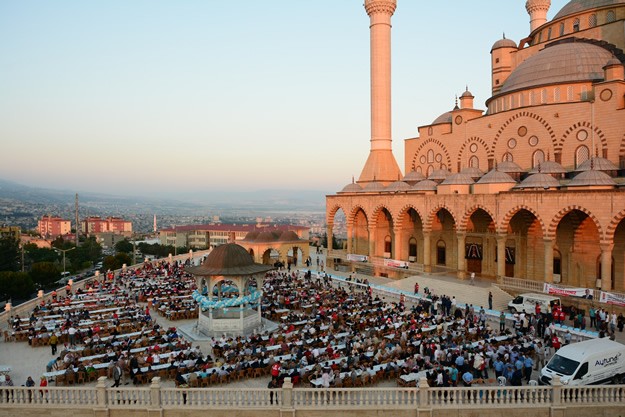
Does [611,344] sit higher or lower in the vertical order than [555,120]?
lower

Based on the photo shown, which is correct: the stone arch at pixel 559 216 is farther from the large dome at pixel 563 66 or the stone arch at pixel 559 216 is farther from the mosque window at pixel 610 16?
the mosque window at pixel 610 16

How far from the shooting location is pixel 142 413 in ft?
36.7

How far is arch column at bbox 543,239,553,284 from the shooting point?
24672 millimetres

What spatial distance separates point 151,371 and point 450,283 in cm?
1902

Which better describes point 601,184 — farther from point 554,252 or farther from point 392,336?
point 392,336

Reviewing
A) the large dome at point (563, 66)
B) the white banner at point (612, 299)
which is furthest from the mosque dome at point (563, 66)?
the white banner at point (612, 299)

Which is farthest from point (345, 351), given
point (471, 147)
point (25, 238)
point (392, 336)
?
point (25, 238)

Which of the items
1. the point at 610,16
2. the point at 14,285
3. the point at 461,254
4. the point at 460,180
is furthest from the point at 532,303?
the point at 14,285

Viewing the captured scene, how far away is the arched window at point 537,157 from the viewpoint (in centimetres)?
3086

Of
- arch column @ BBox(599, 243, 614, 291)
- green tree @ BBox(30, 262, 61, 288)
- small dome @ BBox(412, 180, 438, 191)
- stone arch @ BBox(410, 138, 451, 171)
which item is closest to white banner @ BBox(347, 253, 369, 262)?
small dome @ BBox(412, 180, 438, 191)

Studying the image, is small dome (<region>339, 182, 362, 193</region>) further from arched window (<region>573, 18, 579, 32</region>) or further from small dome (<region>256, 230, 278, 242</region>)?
arched window (<region>573, 18, 579, 32</region>)

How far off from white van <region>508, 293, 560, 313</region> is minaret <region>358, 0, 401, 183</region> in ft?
74.6

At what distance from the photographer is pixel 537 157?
31.1 meters

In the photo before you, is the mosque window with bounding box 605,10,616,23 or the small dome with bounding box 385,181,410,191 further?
the small dome with bounding box 385,181,410,191
